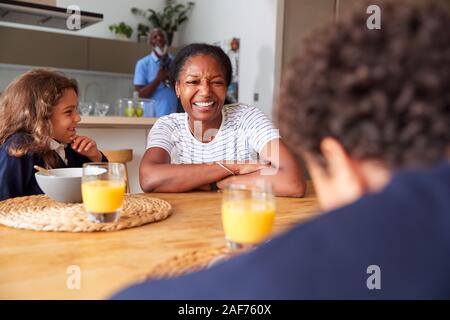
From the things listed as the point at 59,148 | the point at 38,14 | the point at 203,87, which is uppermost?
the point at 38,14

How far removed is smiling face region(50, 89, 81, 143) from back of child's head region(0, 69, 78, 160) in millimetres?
20

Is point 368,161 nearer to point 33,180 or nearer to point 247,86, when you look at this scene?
point 33,180

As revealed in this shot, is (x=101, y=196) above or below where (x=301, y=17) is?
below

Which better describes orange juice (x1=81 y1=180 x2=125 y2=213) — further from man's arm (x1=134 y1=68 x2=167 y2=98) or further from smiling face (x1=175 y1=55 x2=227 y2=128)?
man's arm (x1=134 y1=68 x2=167 y2=98)

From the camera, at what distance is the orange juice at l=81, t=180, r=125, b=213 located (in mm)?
976

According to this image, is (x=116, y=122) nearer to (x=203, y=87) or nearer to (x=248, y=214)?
(x=203, y=87)

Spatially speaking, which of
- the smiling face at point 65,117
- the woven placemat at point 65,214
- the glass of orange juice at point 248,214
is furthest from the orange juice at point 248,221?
the smiling face at point 65,117

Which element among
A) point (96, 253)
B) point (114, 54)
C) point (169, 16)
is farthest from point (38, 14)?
point (96, 253)

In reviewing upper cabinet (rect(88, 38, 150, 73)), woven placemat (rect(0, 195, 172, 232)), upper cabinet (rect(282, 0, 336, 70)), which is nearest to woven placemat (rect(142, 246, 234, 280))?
woven placemat (rect(0, 195, 172, 232))

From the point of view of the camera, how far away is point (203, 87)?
172 centimetres

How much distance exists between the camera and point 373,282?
391 mm

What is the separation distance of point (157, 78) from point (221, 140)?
2414 mm

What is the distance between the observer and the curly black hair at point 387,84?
0.38 metres
